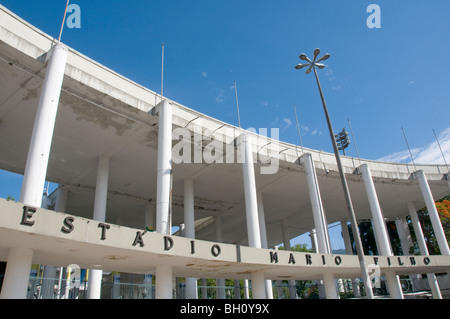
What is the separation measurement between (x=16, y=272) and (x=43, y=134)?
5.38 meters

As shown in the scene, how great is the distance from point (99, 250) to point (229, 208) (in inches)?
984

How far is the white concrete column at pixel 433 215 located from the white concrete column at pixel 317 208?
41.4 feet

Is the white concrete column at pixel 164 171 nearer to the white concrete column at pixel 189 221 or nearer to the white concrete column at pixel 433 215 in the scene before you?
the white concrete column at pixel 189 221

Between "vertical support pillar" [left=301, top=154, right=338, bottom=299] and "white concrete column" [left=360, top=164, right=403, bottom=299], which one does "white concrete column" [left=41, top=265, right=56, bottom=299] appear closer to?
"vertical support pillar" [left=301, top=154, right=338, bottom=299]

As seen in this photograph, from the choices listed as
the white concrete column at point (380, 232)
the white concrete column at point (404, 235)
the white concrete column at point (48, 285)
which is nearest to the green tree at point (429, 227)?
the white concrete column at point (404, 235)

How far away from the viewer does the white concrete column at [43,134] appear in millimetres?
12297

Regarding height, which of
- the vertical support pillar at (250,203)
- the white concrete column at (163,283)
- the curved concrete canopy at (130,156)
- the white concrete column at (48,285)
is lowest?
the white concrete column at (163,283)

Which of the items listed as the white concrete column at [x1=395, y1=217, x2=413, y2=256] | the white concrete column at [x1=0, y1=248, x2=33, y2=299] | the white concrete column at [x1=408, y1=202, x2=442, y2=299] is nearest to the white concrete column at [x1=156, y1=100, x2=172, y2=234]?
the white concrete column at [x1=0, y1=248, x2=33, y2=299]

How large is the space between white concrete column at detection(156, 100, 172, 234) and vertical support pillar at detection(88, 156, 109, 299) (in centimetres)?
586

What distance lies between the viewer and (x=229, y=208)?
117ft

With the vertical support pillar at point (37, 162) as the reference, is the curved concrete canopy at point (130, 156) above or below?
above

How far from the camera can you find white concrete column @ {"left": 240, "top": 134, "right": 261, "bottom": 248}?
19.8 m

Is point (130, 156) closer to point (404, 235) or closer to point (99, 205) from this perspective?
point (99, 205)
